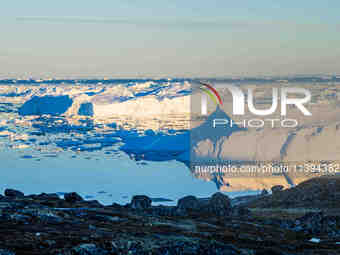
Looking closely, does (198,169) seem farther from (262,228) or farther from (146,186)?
(262,228)

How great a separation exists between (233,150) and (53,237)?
104405 mm

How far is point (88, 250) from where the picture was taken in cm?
1866

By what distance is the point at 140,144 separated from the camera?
153 meters

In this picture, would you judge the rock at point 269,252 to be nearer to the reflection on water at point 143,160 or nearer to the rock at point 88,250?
the rock at point 88,250

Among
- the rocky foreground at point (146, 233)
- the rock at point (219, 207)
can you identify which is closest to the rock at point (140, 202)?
the rocky foreground at point (146, 233)

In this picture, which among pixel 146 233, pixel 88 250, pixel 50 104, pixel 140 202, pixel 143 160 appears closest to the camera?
pixel 88 250

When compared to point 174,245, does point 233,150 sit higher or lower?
higher

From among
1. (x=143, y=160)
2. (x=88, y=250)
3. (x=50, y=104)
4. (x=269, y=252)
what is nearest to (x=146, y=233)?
(x=269, y=252)

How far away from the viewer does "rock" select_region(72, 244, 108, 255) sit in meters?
18.5

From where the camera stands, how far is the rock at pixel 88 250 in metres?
18.5

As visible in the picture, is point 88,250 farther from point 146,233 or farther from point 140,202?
point 140,202

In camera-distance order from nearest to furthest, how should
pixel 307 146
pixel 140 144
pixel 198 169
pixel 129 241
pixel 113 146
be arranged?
pixel 129 241, pixel 307 146, pixel 198 169, pixel 140 144, pixel 113 146

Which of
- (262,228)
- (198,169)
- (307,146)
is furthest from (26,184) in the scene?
(262,228)

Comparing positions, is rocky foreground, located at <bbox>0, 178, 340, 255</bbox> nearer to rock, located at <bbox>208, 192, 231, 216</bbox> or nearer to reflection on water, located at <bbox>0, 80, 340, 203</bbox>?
rock, located at <bbox>208, 192, 231, 216</bbox>
